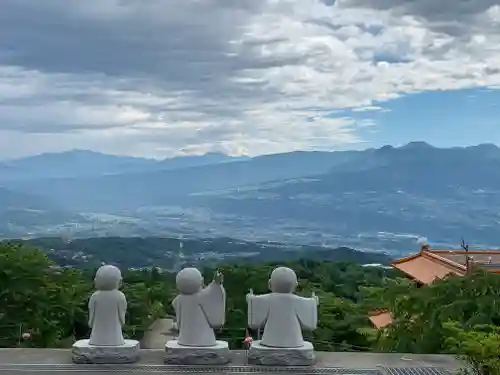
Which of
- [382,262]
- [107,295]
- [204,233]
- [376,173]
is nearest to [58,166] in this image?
[204,233]

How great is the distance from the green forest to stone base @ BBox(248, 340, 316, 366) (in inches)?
35.6

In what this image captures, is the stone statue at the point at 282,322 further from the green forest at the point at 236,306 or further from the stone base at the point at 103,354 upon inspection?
the green forest at the point at 236,306

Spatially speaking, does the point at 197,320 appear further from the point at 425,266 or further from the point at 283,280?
the point at 425,266

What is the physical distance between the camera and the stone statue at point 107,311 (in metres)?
4.34

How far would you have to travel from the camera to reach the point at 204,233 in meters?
10.1

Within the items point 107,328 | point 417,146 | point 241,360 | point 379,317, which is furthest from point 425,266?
point 107,328

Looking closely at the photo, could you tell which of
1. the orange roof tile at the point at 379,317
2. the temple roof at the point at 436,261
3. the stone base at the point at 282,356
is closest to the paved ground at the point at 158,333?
the stone base at the point at 282,356

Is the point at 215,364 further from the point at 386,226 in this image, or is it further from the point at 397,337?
the point at 386,226

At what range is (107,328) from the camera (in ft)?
14.3

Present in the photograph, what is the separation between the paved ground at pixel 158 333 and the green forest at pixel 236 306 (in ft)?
0.33

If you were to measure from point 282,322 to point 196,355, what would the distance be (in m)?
0.58

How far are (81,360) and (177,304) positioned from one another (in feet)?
2.30

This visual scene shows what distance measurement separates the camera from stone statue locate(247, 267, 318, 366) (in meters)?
4.26

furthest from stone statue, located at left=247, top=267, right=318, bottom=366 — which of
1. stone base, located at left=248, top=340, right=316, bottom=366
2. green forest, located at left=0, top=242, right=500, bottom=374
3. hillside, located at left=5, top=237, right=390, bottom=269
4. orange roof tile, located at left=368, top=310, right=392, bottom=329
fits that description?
orange roof tile, located at left=368, top=310, right=392, bottom=329
